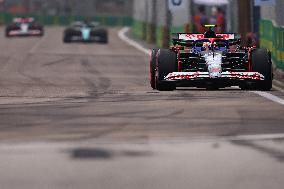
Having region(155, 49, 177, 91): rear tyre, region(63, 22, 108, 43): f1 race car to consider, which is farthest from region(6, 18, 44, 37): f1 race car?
region(155, 49, 177, 91): rear tyre

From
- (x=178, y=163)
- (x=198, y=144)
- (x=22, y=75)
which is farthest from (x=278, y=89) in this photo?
(x=178, y=163)

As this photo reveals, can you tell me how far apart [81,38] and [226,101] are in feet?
123

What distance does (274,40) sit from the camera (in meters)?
30.1

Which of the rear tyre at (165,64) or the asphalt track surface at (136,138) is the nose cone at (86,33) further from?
the rear tyre at (165,64)

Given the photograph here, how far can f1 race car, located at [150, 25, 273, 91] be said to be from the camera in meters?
19.9

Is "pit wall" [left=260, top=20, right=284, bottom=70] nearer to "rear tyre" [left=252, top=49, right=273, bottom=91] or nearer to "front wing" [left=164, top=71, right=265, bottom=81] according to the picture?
"rear tyre" [left=252, top=49, right=273, bottom=91]

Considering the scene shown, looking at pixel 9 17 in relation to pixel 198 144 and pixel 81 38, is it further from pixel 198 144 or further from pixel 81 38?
pixel 198 144

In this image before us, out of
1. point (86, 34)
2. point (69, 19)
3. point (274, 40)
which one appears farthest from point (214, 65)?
point (69, 19)

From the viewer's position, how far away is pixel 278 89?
A: 69.9 feet

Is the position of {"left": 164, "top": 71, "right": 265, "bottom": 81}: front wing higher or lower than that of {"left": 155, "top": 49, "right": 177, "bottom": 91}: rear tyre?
lower

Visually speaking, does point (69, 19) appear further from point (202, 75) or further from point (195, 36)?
point (202, 75)

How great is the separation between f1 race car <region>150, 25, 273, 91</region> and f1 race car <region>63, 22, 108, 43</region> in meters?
35.0

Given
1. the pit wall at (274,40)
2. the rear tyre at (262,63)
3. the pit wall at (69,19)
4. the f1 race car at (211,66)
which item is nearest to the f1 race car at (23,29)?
the pit wall at (274,40)

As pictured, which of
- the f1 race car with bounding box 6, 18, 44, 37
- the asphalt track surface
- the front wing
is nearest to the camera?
the asphalt track surface
